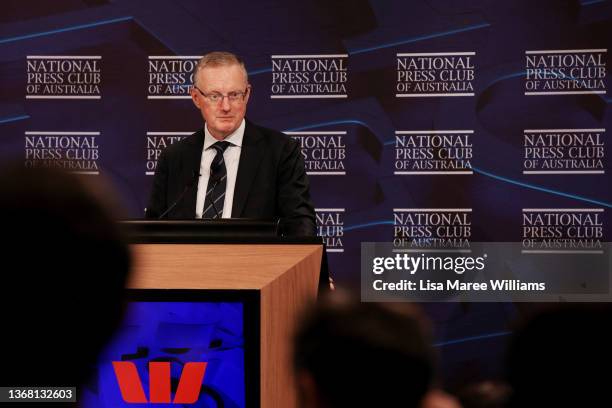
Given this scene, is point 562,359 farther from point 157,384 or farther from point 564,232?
point 564,232

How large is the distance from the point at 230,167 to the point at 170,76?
6.75 feet

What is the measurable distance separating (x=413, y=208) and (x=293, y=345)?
5.37 metres

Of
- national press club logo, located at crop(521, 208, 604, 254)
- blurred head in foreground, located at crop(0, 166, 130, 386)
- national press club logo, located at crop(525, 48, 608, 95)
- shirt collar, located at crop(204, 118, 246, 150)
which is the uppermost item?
national press club logo, located at crop(525, 48, 608, 95)

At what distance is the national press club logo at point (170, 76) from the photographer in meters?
6.49

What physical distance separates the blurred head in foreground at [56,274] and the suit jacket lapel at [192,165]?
344 cm

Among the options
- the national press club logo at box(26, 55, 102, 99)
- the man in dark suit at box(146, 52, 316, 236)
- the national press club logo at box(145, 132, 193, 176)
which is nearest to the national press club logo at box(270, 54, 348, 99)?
the national press club logo at box(145, 132, 193, 176)

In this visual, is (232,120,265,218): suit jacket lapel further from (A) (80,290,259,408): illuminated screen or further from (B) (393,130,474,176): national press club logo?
(B) (393,130,474,176): national press club logo

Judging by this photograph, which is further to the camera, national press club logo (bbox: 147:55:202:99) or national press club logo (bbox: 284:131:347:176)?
national press club logo (bbox: 147:55:202:99)

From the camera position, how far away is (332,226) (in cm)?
637

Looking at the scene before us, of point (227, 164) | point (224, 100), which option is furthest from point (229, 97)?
point (227, 164)

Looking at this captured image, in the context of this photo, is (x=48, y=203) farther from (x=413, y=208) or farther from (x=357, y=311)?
(x=413, y=208)

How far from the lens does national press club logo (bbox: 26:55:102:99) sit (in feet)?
21.4

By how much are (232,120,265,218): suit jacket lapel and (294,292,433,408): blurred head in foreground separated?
3.43 metres

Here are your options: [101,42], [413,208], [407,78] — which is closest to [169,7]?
[101,42]
